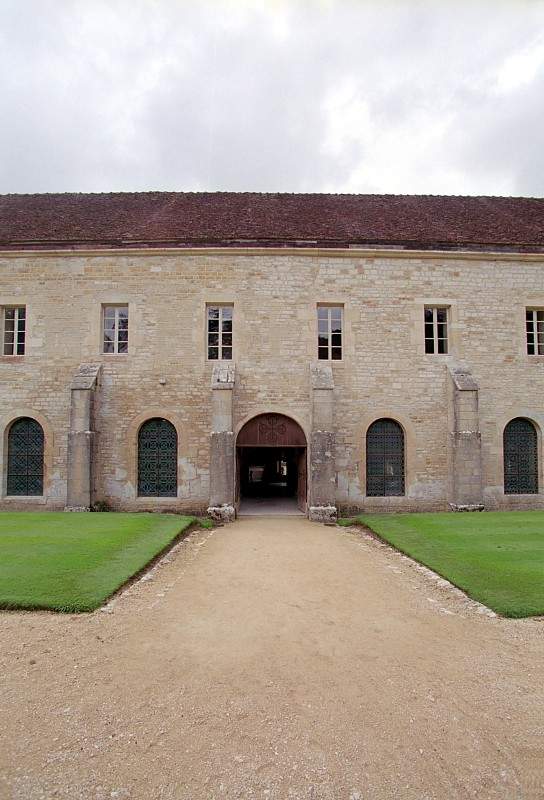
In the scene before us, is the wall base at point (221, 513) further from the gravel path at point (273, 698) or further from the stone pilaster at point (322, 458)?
the gravel path at point (273, 698)

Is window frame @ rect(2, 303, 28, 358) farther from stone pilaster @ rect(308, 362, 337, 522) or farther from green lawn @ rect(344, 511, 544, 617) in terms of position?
green lawn @ rect(344, 511, 544, 617)

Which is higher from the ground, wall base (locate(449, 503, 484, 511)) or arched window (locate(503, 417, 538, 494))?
arched window (locate(503, 417, 538, 494))

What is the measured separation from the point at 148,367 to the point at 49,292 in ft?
13.7

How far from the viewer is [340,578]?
809cm

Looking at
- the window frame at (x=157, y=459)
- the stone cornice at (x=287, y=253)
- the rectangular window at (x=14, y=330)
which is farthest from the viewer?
the rectangular window at (x=14, y=330)

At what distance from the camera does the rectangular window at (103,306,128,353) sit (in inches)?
614

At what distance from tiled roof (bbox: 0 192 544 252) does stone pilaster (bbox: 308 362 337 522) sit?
5150 mm

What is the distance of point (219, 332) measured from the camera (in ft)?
50.8

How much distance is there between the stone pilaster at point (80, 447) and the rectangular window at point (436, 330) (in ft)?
35.6

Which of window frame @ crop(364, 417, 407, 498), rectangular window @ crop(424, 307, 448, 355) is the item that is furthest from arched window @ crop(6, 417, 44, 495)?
rectangular window @ crop(424, 307, 448, 355)

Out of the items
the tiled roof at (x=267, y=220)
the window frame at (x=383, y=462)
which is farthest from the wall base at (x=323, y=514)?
the tiled roof at (x=267, y=220)

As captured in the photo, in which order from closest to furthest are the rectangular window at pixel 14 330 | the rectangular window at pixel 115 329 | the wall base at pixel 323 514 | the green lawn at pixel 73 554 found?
the green lawn at pixel 73 554, the wall base at pixel 323 514, the rectangular window at pixel 115 329, the rectangular window at pixel 14 330

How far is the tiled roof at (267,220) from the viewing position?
1545cm

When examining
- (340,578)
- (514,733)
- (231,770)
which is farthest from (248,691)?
(340,578)
